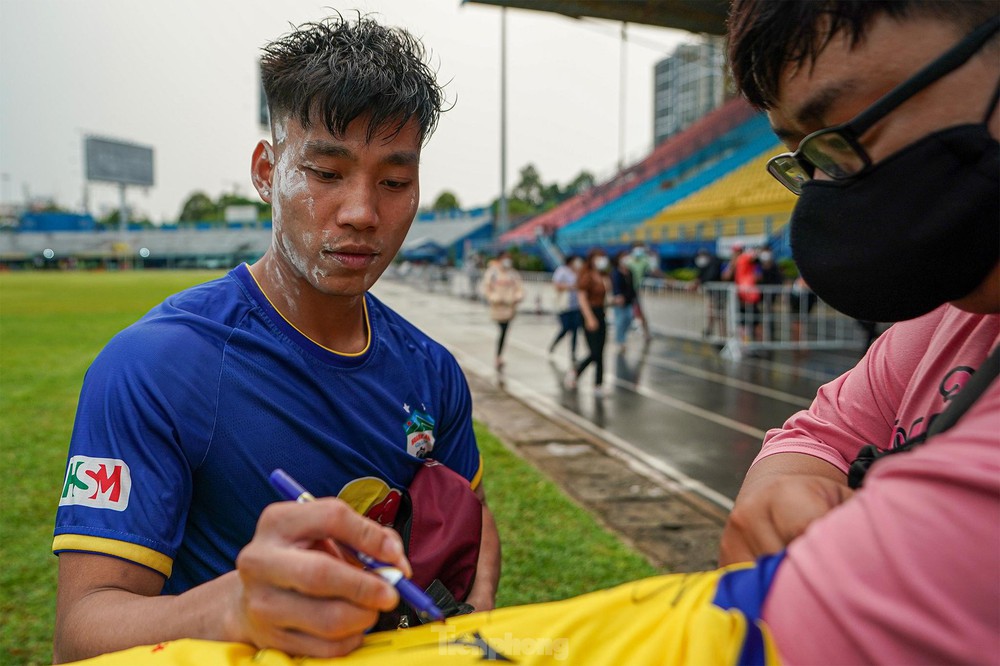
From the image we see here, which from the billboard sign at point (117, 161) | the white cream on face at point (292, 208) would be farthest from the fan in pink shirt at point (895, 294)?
the billboard sign at point (117, 161)

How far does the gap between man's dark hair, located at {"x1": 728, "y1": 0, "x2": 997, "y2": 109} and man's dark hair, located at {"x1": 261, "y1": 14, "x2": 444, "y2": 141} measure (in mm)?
845

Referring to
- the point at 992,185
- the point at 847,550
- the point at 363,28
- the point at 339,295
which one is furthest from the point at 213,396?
the point at 992,185

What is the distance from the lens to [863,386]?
146 centimetres

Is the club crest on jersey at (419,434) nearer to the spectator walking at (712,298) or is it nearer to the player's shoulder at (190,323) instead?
the player's shoulder at (190,323)

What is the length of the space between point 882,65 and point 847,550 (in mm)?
633

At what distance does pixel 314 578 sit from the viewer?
97 cm

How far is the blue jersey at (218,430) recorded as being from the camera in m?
1.39

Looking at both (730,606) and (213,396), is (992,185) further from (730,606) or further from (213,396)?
(213,396)

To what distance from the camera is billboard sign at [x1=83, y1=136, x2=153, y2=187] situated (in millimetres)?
74188

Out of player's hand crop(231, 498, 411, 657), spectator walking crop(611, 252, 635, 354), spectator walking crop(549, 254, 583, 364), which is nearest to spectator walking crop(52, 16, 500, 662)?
player's hand crop(231, 498, 411, 657)

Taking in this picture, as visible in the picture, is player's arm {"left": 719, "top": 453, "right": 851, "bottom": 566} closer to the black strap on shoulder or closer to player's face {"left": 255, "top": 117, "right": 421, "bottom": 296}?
the black strap on shoulder

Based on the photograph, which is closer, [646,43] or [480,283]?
[646,43]

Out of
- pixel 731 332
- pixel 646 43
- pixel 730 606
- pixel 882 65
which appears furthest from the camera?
pixel 731 332

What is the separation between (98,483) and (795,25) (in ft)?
4.62
